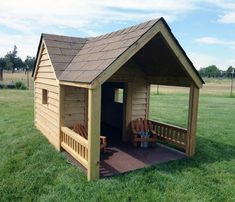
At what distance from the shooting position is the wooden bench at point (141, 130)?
28.6ft

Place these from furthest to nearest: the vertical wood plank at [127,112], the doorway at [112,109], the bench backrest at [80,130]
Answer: the doorway at [112,109] < the vertical wood plank at [127,112] < the bench backrest at [80,130]

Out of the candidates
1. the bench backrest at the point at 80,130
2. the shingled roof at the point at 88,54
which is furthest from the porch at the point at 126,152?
the shingled roof at the point at 88,54

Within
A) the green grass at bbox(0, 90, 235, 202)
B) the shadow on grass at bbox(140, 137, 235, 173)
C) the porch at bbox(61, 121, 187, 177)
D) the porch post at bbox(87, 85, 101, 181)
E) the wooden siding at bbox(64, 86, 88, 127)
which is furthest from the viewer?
the wooden siding at bbox(64, 86, 88, 127)

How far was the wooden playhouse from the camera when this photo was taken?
6.12m

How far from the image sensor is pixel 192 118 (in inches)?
308

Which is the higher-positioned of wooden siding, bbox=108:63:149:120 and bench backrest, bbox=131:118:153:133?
wooden siding, bbox=108:63:149:120

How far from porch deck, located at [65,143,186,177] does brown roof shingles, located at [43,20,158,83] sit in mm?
2295

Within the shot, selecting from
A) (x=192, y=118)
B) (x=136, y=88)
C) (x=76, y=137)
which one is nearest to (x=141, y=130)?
(x=136, y=88)

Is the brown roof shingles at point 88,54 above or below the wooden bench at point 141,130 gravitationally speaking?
above

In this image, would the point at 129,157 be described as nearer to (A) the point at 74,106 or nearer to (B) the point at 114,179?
(B) the point at 114,179

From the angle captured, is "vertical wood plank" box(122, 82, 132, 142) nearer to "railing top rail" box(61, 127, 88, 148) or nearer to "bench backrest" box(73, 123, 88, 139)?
"bench backrest" box(73, 123, 88, 139)

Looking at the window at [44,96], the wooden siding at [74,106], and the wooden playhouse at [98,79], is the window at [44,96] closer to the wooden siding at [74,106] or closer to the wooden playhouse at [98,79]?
the wooden playhouse at [98,79]

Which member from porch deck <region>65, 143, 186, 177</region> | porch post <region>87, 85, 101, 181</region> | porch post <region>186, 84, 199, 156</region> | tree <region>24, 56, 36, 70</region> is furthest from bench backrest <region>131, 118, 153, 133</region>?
tree <region>24, 56, 36, 70</region>

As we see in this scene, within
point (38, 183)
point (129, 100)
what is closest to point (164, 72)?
point (129, 100)
